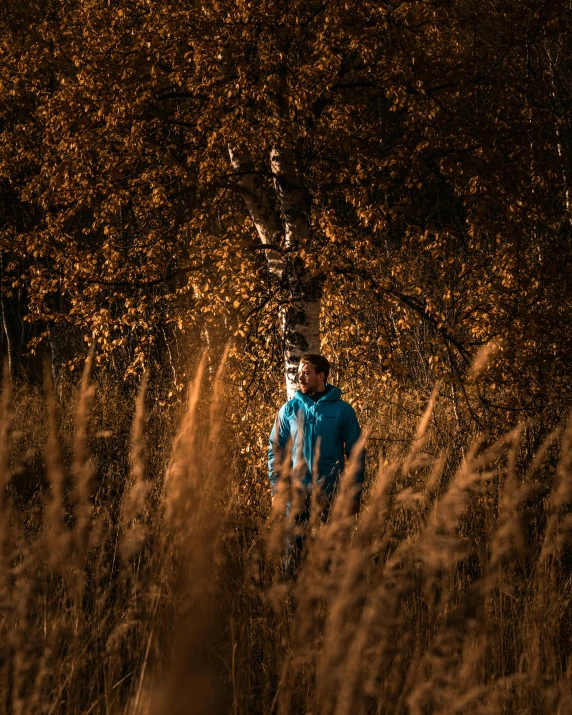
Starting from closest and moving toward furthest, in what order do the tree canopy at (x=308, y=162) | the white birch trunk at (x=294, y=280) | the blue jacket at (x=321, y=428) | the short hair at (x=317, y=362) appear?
the blue jacket at (x=321, y=428), the short hair at (x=317, y=362), the tree canopy at (x=308, y=162), the white birch trunk at (x=294, y=280)

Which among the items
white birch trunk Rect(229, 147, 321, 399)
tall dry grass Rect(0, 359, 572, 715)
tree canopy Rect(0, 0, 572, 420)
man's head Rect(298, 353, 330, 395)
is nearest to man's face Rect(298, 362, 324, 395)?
man's head Rect(298, 353, 330, 395)

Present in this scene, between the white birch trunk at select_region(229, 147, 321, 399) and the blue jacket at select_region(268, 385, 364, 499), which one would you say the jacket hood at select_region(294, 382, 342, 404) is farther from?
the white birch trunk at select_region(229, 147, 321, 399)

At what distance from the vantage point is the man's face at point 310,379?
4.54 m

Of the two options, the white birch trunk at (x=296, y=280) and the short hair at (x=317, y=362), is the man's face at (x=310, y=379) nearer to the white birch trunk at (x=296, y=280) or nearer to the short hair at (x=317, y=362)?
the short hair at (x=317, y=362)

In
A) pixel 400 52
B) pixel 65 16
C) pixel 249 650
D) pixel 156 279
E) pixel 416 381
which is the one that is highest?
pixel 65 16

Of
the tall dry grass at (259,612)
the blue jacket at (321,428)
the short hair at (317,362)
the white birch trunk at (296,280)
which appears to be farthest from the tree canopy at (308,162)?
the tall dry grass at (259,612)

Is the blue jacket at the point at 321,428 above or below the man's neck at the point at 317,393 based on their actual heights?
below

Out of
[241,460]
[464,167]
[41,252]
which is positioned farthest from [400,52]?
[241,460]

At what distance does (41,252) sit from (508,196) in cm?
448

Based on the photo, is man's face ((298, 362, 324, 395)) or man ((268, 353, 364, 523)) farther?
man's face ((298, 362, 324, 395))

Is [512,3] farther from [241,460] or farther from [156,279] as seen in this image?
[241,460]

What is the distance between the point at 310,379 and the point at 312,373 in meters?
0.05

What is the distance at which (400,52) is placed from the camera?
5.46 meters

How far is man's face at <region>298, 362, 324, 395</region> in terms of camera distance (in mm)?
4535
